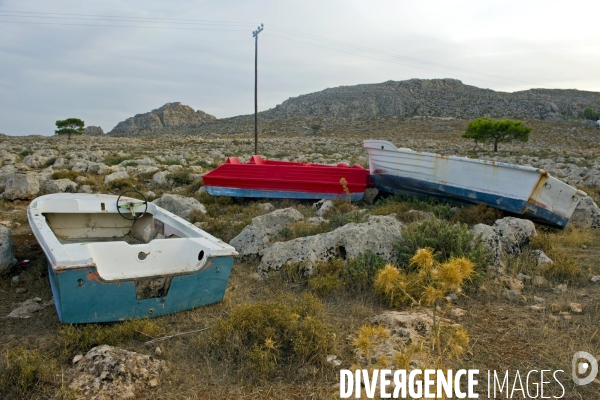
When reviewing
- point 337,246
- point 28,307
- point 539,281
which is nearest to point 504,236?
point 539,281

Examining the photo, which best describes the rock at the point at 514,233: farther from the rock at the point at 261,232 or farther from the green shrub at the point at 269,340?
the green shrub at the point at 269,340

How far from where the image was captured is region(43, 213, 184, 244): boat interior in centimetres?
608

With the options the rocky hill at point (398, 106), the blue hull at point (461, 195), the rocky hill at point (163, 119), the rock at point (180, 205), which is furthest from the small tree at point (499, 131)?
the rocky hill at point (163, 119)

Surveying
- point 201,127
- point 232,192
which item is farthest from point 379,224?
point 201,127

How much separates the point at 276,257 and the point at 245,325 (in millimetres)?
1688

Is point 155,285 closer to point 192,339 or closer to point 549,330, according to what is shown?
point 192,339

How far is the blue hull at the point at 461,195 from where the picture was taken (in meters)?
6.65

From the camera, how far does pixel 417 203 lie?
316 inches

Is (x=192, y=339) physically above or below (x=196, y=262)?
below

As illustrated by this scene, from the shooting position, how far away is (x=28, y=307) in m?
4.29

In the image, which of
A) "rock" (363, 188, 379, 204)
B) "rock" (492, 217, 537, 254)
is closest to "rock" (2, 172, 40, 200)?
"rock" (363, 188, 379, 204)

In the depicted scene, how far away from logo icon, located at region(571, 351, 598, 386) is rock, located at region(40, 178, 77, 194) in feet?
32.3

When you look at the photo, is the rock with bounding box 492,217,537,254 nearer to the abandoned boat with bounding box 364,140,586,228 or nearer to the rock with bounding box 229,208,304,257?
the abandoned boat with bounding box 364,140,586,228

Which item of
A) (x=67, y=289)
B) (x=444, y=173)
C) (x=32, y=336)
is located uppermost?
(x=444, y=173)
